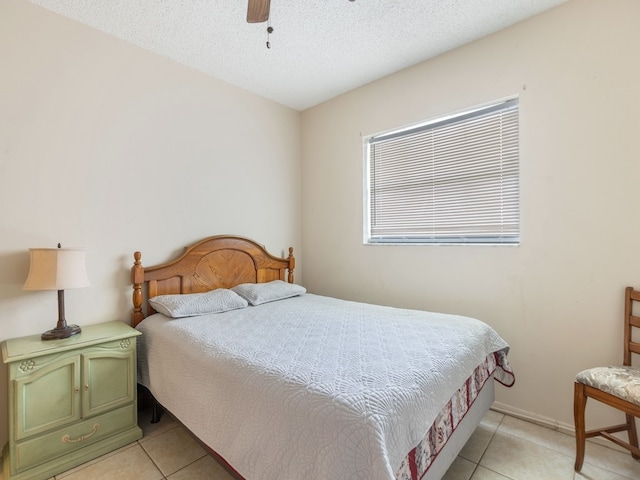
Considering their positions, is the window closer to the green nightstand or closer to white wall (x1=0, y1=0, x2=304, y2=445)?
white wall (x1=0, y1=0, x2=304, y2=445)

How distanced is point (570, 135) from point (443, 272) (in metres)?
1.22

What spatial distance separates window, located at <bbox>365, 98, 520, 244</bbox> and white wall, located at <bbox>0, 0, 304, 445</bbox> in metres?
1.31

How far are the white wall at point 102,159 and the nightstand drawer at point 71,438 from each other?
1.38ft

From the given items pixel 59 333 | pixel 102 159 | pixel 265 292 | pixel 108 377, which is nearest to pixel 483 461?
pixel 265 292

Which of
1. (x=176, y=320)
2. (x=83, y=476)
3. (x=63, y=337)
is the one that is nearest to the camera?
(x=83, y=476)

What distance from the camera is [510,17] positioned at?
6.94 ft

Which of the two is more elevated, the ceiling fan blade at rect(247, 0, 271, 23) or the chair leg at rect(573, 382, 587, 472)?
the ceiling fan blade at rect(247, 0, 271, 23)

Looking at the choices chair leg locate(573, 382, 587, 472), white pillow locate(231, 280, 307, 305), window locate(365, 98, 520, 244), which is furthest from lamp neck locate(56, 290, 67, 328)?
chair leg locate(573, 382, 587, 472)

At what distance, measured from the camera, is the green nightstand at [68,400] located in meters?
1.58

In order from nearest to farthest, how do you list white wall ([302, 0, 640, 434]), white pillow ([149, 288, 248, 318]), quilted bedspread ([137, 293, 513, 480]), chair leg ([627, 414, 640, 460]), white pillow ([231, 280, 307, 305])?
quilted bedspread ([137, 293, 513, 480]) → chair leg ([627, 414, 640, 460]) → white wall ([302, 0, 640, 434]) → white pillow ([149, 288, 248, 318]) → white pillow ([231, 280, 307, 305])

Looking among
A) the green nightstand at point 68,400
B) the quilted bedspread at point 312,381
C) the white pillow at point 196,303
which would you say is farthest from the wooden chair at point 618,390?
the green nightstand at point 68,400

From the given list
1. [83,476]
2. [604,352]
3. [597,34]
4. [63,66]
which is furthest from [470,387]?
[63,66]

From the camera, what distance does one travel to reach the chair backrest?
1.74 meters

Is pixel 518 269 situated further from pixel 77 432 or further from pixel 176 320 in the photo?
pixel 77 432
